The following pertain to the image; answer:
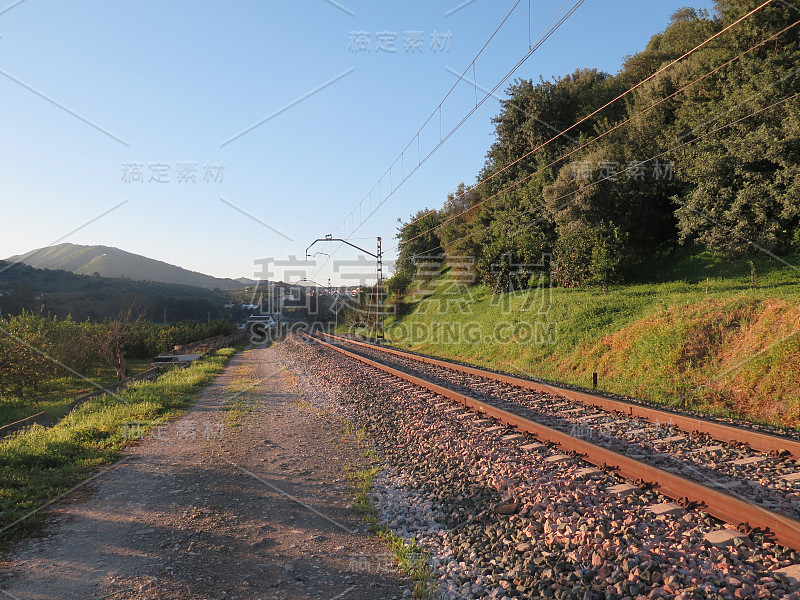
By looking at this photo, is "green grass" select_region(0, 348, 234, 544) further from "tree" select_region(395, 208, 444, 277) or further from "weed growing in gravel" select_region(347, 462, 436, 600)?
"tree" select_region(395, 208, 444, 277)

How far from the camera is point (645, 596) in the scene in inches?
128

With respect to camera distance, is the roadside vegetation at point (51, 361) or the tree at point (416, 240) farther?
the tree at point (416, 240)

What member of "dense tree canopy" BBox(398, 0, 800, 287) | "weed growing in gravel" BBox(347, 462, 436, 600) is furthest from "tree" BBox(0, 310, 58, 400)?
"dense tree canopy" BBox(398, 0, 800, 287)

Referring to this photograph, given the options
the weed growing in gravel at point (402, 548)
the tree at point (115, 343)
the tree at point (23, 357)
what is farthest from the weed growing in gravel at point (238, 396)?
the tree at point (23, 357)

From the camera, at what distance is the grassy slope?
9.84 m

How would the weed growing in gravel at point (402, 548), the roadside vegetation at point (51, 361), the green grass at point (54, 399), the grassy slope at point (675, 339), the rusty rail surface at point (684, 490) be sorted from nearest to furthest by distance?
1. the rusty rail surface at point (684, 490)
2. the weed growing in gravel at point (402, 548)
3. the grassy slope at point (675, 339)
4. the green grass at point (54, 399)
5. the roadside vegetation at point (51, 361)

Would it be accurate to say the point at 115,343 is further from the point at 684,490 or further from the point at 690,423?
the point at 684,490

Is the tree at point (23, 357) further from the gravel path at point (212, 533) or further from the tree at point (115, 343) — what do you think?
the gravel path at point (212, 533)

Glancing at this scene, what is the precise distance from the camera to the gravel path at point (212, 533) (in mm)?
3887

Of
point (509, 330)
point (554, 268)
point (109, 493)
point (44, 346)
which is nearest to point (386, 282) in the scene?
point (554, 268)

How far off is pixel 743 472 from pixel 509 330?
55.1ft

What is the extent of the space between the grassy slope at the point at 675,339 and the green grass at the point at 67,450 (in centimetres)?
1152

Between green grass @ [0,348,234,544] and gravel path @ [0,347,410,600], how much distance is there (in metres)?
0.32

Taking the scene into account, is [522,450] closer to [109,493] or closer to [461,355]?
[109,493]
